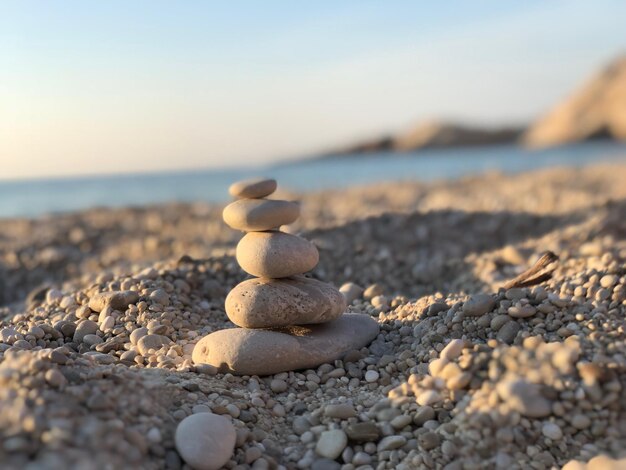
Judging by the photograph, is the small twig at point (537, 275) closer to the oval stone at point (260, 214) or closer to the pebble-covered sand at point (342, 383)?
the pebble-covered sand at point (342, 383)

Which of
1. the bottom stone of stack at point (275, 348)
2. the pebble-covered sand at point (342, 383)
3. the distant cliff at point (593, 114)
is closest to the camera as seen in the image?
the pebble-covered sand at point (342, 383)

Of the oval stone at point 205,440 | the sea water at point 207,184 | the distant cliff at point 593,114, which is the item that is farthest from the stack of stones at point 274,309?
the distant cliff at point 593,114

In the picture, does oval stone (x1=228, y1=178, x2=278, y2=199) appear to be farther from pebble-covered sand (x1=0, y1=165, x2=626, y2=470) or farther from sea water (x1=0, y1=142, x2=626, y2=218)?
sea water (x1=0, y1=142, x2=626, y2=218)

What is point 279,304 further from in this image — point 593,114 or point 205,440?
point 593,114

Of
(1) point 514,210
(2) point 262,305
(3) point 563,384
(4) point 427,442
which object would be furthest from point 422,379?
→ (1) point 514,210

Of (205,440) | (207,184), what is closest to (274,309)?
(205,440)

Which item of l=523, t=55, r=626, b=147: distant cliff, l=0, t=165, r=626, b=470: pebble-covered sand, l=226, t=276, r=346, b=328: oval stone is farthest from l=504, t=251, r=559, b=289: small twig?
l=523, t=55, r=626, b=147: distant cliff
